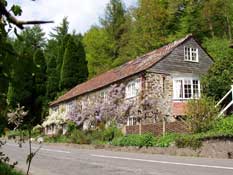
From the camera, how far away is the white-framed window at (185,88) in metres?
38.2

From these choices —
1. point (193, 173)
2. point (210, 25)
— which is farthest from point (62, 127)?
point (193, 173)

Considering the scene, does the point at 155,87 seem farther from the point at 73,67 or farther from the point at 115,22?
the point at 115,22

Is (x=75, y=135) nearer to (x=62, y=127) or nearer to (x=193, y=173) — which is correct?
(x=62, y=127)

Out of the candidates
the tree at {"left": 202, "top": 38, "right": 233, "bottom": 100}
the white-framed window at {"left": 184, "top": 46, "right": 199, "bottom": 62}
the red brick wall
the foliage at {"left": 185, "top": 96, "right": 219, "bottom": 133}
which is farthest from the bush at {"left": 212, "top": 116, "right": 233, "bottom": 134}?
the white-framed window at {"left": 184, "top": 46, "right": 199, "bottom": 62}

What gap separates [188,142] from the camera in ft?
77.2

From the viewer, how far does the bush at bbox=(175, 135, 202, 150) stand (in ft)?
75.2

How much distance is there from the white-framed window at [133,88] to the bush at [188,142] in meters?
13.8

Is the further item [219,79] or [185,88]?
[185,88]

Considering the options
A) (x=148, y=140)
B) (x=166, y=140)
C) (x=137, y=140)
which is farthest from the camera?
(x=137, y=140)

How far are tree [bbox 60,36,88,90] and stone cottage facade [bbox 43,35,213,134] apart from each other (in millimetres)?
22198

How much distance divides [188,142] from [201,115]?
365 cm

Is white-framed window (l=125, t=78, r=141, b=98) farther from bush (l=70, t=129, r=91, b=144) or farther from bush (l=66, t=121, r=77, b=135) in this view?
bush (l=66, t=121, r=77, b=135)

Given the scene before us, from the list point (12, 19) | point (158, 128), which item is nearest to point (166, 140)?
point (158, 128)

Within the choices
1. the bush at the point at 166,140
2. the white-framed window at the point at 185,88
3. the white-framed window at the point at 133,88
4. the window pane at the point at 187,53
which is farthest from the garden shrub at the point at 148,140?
the window pane at the point at 187,53
